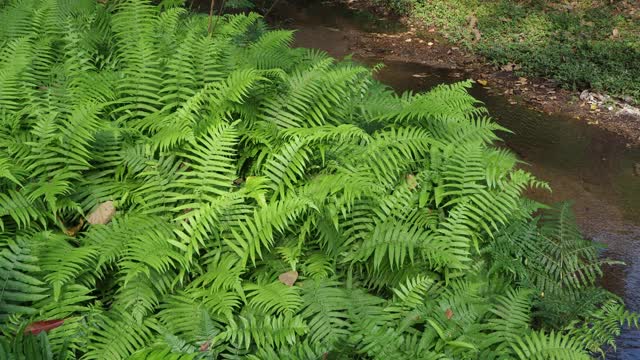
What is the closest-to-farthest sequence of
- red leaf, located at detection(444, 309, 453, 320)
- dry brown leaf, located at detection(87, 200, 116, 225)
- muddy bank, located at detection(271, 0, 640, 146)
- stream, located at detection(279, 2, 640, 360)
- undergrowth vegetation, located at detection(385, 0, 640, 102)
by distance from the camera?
red leaf, located at detection(444, 309, 453, 320), dry brown leaf, located at detection(87, 200, 116, 225), stream, located at detection(279, 2, 640, 360), muddy bank, located at detection(271, 0, 640, 146), undergrowth vegetation, located at detection(385, 0, 640, 102)

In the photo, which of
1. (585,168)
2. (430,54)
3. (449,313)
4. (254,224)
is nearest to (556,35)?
(430,54)

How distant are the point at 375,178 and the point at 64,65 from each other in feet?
8.64

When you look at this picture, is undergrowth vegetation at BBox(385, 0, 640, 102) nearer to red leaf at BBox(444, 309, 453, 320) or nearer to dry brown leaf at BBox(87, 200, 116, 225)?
red leaf at BBox(444, 309, 453, 320)

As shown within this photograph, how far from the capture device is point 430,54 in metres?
10.1

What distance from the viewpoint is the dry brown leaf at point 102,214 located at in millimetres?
3545

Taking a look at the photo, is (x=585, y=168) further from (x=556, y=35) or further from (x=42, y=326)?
(x=42, y=326)

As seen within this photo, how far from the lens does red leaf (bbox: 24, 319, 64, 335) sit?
2.74 metres

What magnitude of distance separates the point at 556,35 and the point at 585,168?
14.0 ft

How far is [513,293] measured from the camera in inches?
146

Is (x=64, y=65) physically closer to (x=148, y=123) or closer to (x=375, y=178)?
(x=148, y=123)

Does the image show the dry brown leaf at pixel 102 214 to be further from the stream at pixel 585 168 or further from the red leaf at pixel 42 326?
the stream at pixel 585 168

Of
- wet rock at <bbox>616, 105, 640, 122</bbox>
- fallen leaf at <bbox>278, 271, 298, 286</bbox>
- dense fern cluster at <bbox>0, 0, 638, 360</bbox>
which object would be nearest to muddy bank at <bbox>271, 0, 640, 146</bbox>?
wet rock at <bbox>616, 105, 640, 122</bbox>

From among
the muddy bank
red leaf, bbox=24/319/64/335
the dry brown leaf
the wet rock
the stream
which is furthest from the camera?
the muddy bank

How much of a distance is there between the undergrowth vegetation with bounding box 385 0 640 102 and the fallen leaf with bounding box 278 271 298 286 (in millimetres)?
6679
